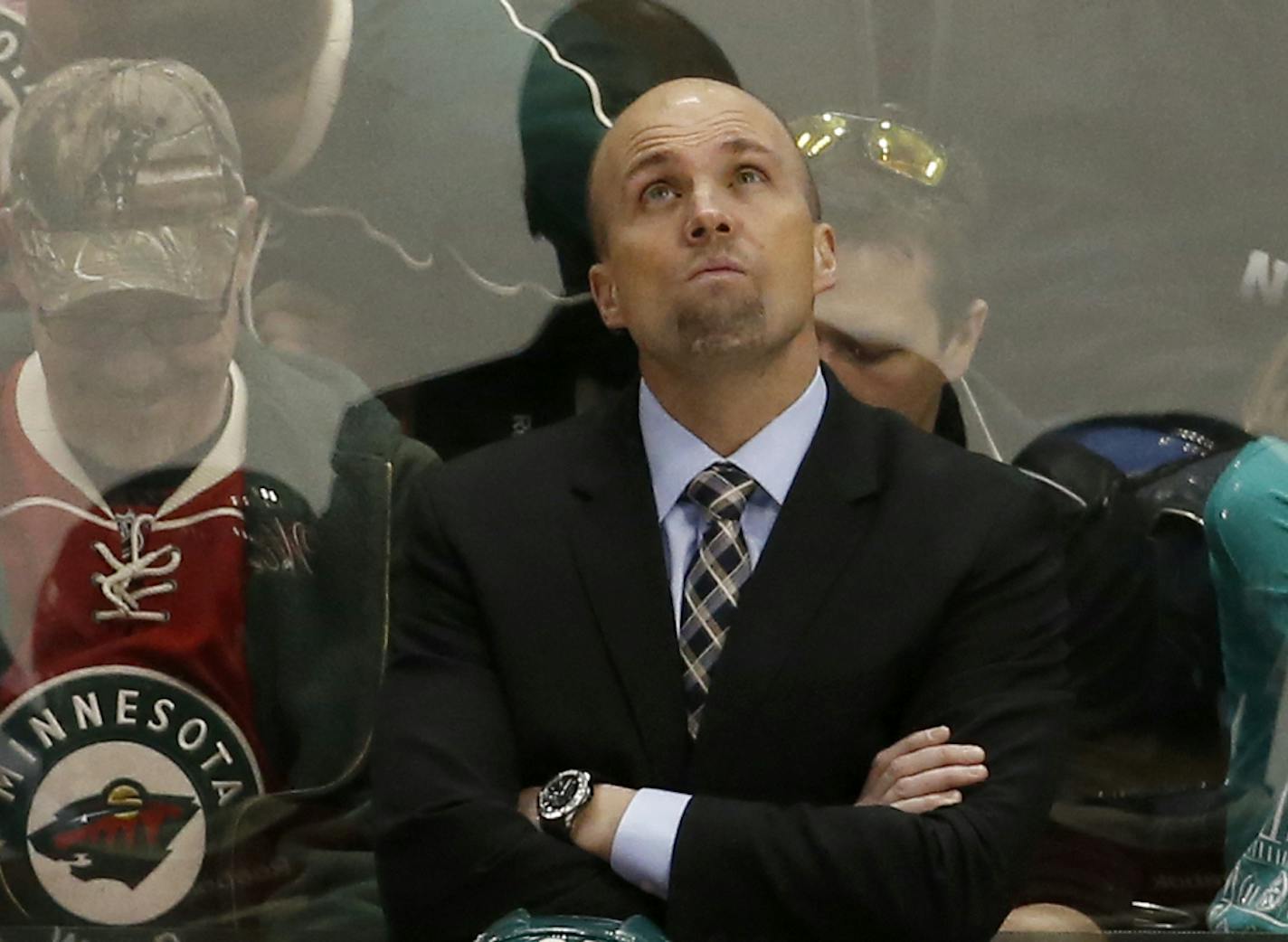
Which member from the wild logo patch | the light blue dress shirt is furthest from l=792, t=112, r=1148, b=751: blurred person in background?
the wild logo patch

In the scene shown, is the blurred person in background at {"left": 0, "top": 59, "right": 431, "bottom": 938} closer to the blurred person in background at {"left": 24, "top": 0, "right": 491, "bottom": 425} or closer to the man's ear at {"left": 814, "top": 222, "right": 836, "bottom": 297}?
the blurred person in background at {"left": 24, "top": 0, "right": 491, "bottom": 425}

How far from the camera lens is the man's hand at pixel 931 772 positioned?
2.17m

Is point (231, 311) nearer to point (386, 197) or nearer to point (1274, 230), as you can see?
point (386, 197)

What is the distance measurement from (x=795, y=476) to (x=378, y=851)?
59cm

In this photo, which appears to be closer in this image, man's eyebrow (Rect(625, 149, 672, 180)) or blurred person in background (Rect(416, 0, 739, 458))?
man's eyebrow (Rect(625, 149, 672, 180))

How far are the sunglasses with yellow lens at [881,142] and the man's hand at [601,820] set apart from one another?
107 centimetres

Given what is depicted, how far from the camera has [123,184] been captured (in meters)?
2.92

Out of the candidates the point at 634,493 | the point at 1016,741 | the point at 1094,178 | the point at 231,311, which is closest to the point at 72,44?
the point at 231,311

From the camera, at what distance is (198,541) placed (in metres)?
2.91

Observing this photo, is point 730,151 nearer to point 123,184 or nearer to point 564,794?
point 564,794

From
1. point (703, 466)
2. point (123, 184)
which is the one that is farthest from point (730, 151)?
point (123, 184)

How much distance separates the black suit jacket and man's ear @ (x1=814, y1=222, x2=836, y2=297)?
18 centimetres

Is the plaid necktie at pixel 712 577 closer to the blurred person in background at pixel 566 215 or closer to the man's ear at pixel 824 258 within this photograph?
the man's ear at pixel 824 258

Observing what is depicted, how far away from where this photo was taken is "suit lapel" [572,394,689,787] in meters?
2.29
